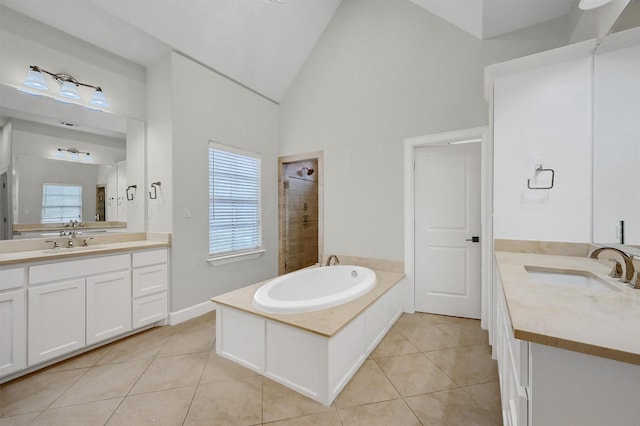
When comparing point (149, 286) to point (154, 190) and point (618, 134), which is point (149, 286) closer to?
point (154, 190)

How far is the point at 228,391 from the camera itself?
165cm

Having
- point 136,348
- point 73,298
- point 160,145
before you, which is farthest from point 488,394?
point 160,145

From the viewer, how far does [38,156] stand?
7.38ft

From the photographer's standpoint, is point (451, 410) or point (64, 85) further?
point (64, 85)

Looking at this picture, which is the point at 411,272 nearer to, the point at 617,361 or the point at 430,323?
the point at 430,323

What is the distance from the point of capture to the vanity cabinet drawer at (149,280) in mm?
2377

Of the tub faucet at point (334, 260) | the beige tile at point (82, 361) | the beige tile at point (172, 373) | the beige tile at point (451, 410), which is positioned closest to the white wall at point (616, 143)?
the beige tile at point (451, 410)

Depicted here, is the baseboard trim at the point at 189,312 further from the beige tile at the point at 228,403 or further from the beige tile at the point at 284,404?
the beige tile at the point at 284,404

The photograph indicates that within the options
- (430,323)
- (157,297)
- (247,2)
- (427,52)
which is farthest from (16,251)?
(427,52)

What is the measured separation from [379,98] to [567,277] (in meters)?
2.47

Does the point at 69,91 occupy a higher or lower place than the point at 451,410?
higher

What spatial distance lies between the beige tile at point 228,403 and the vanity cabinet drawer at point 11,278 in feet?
4.62

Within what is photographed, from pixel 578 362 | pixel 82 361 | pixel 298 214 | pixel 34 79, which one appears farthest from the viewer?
pixel 298 214

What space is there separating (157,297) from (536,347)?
2.88m
